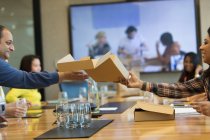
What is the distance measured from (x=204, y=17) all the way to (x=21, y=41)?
2.77m

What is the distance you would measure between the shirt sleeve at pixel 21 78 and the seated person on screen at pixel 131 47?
3449 millimetres

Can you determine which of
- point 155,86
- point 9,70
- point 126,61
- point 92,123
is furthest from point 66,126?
point 126,61

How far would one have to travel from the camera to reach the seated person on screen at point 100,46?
5.97 metres

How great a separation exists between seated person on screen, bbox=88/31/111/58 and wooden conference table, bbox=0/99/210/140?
365 cm

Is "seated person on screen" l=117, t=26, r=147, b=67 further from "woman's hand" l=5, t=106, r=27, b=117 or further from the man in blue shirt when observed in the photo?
"woman's hand" l=5, t=106, r=27, b=117

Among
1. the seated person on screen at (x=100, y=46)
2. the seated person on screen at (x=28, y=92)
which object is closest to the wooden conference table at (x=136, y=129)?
the seated person on screen at (x=28, y=92)

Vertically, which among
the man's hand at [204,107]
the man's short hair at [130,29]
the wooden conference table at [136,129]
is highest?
the man's short hair at [130,29]

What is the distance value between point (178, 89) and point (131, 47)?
335cm

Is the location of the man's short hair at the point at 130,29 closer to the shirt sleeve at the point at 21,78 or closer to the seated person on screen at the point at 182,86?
the seated person on screen at the point at 182,86

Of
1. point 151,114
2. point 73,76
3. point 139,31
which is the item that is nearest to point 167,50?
point 139,31

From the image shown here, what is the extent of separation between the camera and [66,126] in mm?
1963

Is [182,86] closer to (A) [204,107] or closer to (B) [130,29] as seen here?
(A) [204,107]

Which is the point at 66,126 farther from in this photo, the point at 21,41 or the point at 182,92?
the point at 21,41

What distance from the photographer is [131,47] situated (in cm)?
592
